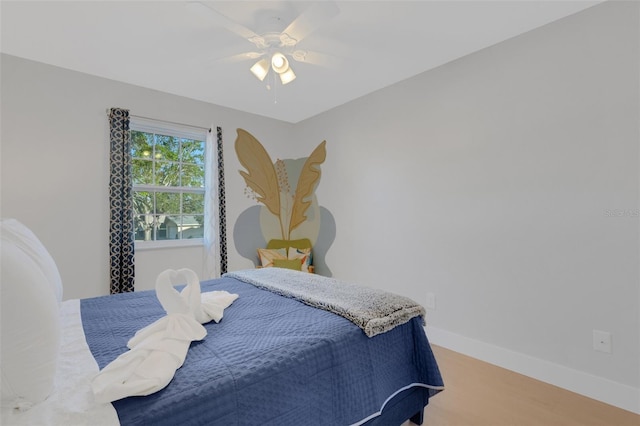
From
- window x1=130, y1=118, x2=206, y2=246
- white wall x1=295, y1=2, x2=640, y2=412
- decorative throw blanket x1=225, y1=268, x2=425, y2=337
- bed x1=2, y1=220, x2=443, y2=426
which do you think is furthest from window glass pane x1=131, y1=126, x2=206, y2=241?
white wall x1=295, y1=2, x2=640, y2=412

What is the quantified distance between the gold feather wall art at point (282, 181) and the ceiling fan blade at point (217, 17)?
186 centimetres

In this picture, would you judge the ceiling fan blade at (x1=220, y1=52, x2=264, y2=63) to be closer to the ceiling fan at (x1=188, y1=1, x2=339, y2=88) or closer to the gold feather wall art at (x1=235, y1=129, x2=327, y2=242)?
the ceiling fan at (x1=188, y1=1, x2=339, y2=88)

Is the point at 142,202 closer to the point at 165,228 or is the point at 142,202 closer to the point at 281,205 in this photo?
the point at 165,228

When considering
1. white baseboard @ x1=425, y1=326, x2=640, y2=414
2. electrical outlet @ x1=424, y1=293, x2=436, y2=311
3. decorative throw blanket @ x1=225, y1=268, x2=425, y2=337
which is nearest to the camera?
decorative throw blanket @ x1=225, y1=268, x2=425, y2=337

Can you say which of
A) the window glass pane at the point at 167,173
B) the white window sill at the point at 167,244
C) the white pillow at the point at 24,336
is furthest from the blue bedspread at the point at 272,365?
the window glass pane at the point at 167,173

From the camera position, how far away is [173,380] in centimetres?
90

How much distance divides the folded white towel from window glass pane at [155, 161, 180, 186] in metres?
2.14

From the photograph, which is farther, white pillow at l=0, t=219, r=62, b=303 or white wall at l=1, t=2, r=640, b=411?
white wall at l=1, t=2, r=640, b=411

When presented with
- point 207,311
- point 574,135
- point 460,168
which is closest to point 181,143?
point 207,311

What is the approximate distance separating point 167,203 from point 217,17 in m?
2.12

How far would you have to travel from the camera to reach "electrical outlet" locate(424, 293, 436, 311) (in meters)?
2.66

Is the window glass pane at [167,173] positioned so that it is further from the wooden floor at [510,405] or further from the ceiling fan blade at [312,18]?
the wooden floor at [510,405]

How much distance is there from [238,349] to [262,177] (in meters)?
2.92

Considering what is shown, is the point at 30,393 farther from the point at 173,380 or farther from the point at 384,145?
the point at 384,145
